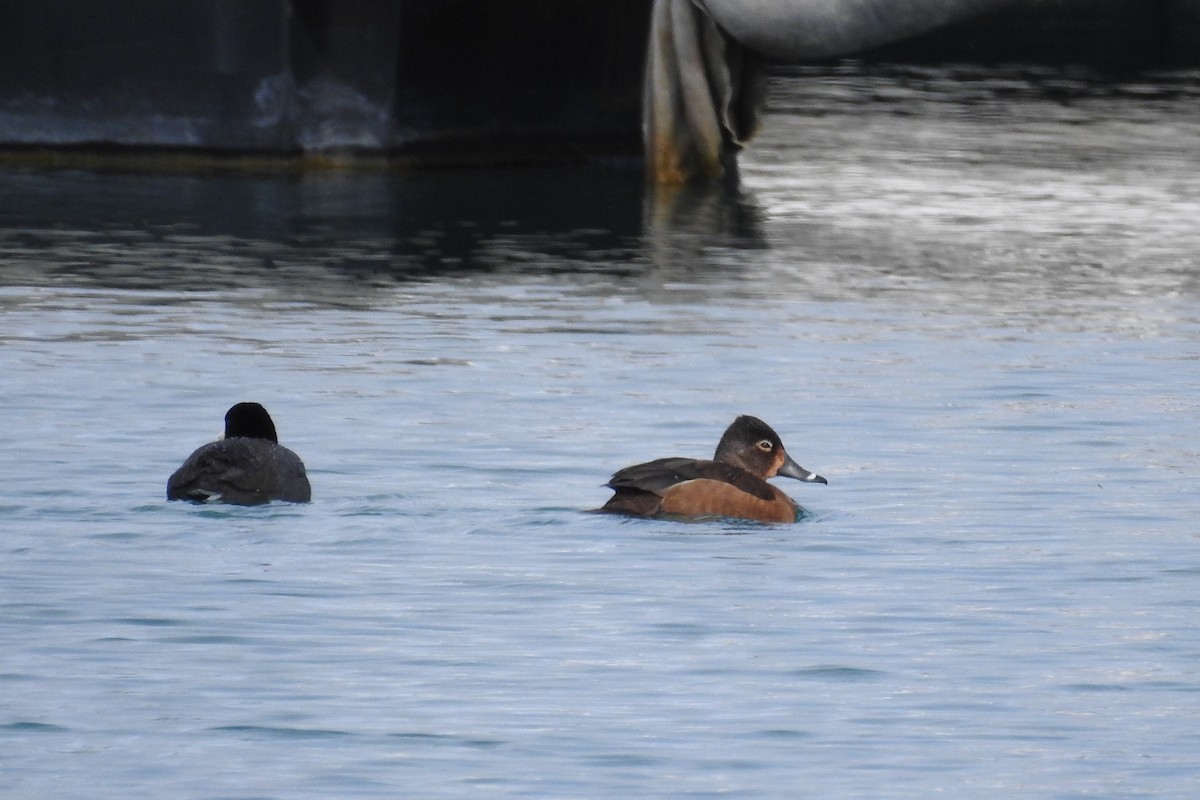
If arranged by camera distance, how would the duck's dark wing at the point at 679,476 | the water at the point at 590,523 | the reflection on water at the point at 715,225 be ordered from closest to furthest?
1. the water at the point at 590,523
2. the duck's dark wing at the point at 679,476
3. the reflection on water at the point at 715,225

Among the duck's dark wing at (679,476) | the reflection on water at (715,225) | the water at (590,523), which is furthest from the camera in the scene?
the reflection on water at (715,225)

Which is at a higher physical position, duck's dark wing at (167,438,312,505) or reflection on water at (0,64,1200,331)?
duck's dark wing at (167,438,312,505)

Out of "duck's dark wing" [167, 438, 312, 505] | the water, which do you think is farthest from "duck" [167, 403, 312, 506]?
the water

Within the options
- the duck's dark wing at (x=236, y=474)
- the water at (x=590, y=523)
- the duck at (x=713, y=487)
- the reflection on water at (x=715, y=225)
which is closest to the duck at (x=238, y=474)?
the duck's dark wing at (x=236, y=474)

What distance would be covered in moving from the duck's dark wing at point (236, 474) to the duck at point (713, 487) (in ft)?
4.94

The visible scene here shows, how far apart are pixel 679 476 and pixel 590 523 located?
0.46 m

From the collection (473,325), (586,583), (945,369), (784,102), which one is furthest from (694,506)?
(784,102)

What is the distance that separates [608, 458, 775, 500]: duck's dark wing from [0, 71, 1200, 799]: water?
216mm

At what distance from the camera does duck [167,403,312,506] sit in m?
11.6

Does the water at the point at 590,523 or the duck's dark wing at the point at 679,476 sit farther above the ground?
the duck's dark wing at the point at 679,476

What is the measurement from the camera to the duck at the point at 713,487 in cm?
1168

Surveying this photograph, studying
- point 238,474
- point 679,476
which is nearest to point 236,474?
point 238,474

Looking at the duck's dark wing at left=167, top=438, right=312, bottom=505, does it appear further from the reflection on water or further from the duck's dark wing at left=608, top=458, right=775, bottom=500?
the reflection on water

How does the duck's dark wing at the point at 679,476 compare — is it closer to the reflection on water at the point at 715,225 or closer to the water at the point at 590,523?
the water at the point at 590,523
